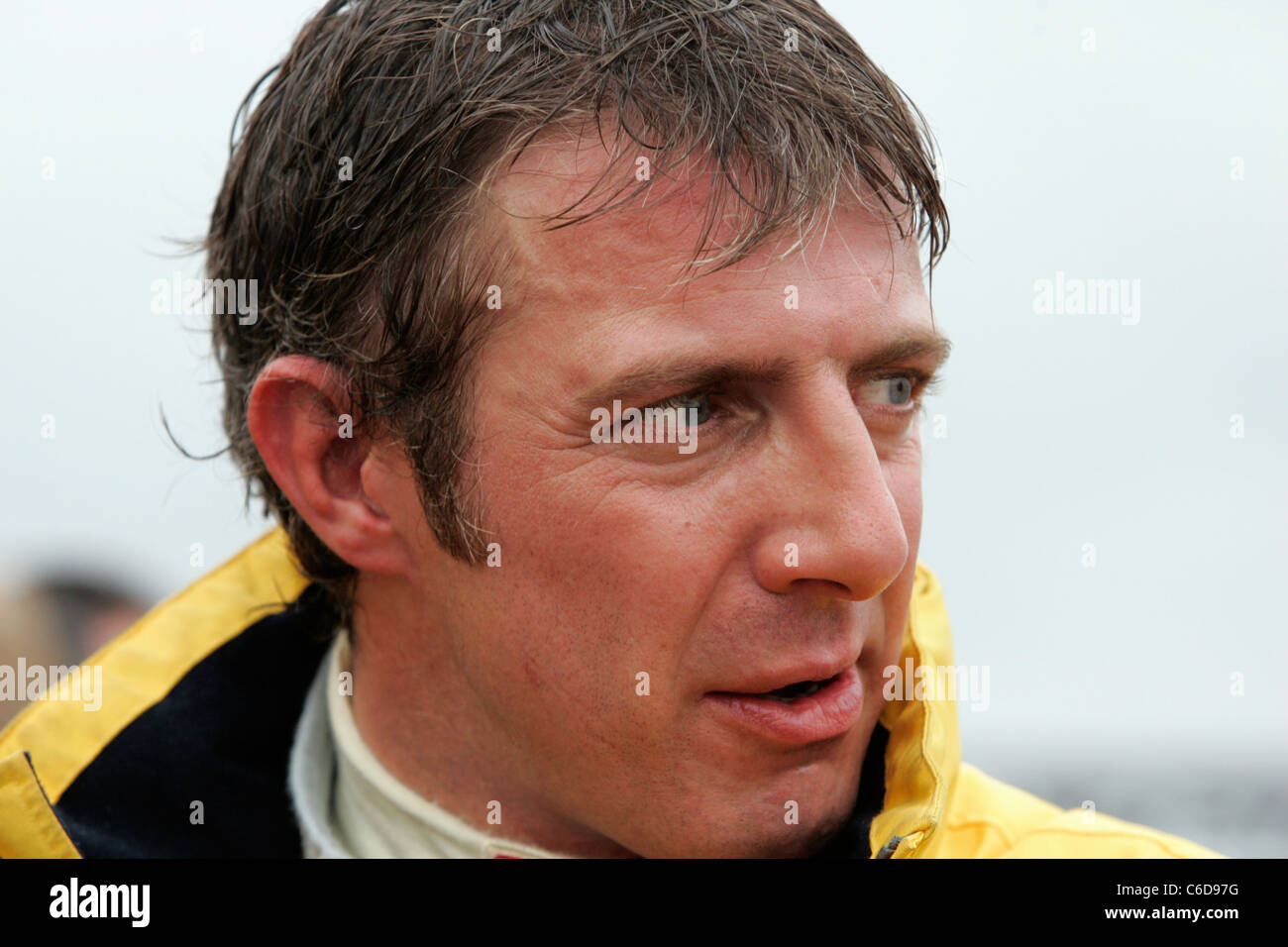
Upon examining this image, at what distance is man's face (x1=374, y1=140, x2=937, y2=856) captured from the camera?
208 centimetres

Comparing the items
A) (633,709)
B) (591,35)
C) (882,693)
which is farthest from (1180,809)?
(591,35)

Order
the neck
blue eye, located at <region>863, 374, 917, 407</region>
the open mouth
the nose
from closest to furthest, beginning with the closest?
1. the nose
2. the open mouth
3. blue eye, located at <region>863, 374, 917, 407</region>
4. the neck

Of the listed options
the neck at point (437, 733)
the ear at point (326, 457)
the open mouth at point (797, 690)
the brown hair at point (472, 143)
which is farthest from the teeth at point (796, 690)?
the ear at point (326, 457)

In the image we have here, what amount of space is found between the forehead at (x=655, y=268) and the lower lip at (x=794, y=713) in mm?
623

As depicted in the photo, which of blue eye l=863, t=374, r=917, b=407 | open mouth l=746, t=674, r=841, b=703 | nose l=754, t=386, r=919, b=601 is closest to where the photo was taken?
nose l=754, t=386, r=919, b=601


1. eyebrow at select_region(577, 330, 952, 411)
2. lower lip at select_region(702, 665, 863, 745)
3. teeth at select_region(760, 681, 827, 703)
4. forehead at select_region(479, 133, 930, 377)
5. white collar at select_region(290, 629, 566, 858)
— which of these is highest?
forehead at select_region(479, 133, 930, 377)

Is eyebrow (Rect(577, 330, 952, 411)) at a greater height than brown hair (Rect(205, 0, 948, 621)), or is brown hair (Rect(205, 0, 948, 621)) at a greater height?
brown hair (Rect(205, 0, 948, 621))

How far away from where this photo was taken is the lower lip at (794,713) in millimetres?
2139

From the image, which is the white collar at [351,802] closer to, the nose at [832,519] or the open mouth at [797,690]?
the open mouth at [797,690]

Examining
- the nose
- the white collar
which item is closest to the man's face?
the nose

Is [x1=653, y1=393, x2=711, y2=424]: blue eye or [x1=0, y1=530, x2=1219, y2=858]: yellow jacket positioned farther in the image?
[x1=0, y1=530, x2=1219, y2=858]: yellow jacket

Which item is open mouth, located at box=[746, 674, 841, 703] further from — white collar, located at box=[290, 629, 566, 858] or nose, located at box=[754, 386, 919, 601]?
white collar, located at box=[290, 629, 566, 858]
